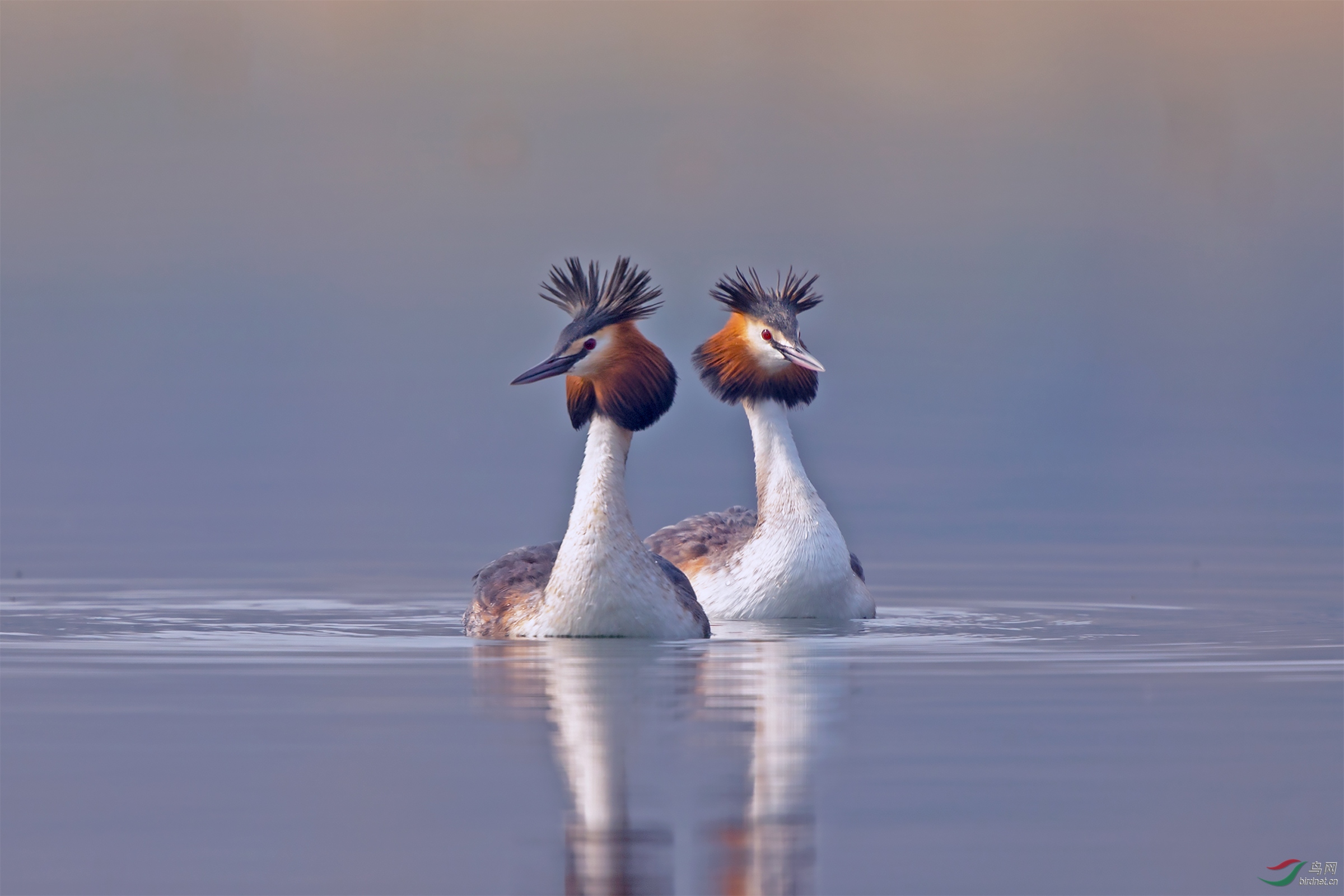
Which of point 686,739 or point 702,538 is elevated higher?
point 702,538

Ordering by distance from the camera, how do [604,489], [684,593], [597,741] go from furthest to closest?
[684,593], [604,489], [597,741]

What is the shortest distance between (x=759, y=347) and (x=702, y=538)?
1.69 m

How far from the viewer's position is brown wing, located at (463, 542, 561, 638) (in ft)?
44.3

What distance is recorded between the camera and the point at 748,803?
301 inches

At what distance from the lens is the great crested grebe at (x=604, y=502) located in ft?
42.5

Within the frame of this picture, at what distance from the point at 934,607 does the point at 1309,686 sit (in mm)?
5534

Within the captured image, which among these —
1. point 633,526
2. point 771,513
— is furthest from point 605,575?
point 771,513

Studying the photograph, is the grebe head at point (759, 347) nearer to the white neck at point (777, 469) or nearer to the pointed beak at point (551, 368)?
the white neck at point (777, 469)

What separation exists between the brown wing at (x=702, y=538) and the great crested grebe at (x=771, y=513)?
1 cm

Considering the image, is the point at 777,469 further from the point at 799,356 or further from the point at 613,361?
the point at 613,361

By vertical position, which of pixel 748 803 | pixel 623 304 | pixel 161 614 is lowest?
pixel 748 803

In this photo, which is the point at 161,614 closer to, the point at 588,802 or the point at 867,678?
the point at 867,678

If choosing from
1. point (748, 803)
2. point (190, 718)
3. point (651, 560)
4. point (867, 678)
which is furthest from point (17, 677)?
point (748, 803)

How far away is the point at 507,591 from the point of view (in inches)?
543
